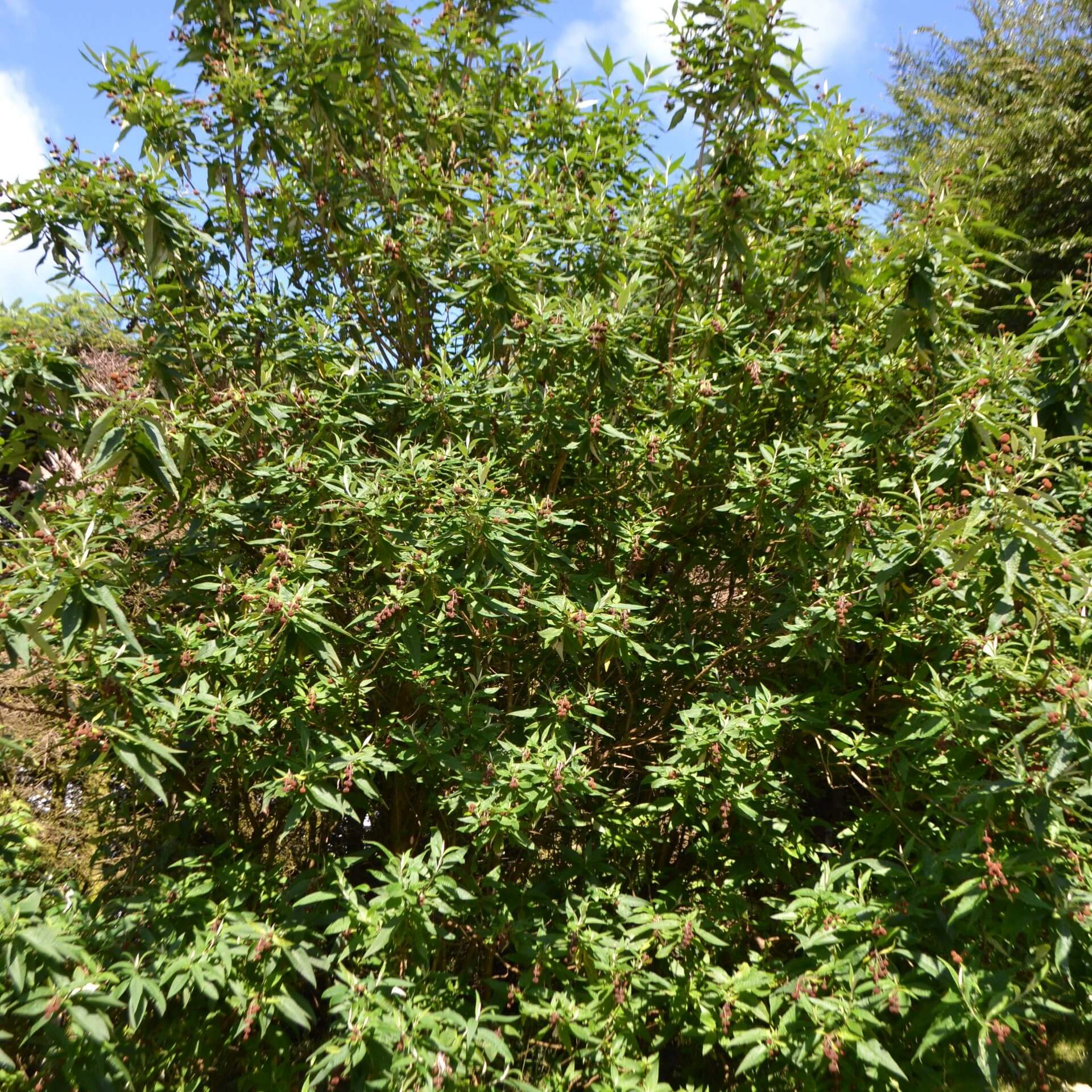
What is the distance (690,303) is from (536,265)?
66 cm

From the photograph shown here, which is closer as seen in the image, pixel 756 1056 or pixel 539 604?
pixel 756 1056

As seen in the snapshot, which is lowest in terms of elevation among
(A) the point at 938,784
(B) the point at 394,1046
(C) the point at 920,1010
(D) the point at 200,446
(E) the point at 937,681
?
(B) the point at 394,1046

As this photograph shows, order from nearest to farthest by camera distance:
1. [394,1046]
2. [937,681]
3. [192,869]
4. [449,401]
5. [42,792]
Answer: [394,1046] < [937,681] < [192,869] < [449,401] < [42,792]

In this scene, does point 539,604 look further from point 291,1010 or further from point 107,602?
point 291,1010

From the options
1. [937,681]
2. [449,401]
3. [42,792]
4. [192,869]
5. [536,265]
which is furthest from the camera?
[42,792]

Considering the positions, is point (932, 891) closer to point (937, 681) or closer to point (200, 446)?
point (937, 681)

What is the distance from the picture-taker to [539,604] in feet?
9.09

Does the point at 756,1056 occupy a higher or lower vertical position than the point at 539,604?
lower

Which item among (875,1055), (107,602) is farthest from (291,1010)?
(875,1055)

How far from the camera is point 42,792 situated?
4941mm

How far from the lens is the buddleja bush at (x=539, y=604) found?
8.12ft

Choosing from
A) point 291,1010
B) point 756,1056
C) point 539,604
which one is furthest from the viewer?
point 539,604

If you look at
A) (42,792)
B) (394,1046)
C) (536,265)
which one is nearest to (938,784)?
(394,1046)

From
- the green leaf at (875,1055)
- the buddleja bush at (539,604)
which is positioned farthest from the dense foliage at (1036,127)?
the green leaf at (875,1055)
